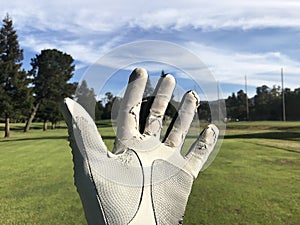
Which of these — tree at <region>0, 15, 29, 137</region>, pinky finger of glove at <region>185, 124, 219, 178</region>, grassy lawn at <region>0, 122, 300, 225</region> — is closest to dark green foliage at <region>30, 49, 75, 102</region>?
tree at <region>0, 15, 29, 137</region>

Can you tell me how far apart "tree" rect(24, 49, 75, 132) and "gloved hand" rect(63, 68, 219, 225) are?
4297 centimetres

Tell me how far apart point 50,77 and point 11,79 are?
13922 millimetres

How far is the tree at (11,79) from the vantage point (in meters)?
32.0

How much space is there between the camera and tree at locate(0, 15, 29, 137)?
32.0 m

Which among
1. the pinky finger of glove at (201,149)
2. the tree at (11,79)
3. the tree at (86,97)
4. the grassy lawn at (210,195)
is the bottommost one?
the grassy lawn at (210,195)

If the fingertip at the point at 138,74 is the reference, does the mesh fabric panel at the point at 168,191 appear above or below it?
below

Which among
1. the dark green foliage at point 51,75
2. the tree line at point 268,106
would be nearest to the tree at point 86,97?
the dark green foliage at point 51,75

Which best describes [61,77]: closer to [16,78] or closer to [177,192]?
[16,78]

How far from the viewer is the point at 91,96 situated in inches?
71.4

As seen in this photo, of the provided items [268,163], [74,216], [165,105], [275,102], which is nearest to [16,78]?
[268,163]

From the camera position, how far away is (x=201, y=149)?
2334 millimetres

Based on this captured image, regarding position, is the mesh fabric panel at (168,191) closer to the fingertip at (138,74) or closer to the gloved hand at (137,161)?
the gloved hand at (137,161)

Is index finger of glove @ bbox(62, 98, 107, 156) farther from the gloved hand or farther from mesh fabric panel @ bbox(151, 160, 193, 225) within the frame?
mesh fabric panel @ bbox(151, 160, 193, 225)

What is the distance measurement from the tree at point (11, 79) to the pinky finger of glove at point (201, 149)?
31.3 meters
